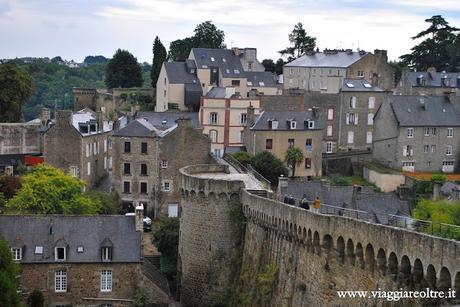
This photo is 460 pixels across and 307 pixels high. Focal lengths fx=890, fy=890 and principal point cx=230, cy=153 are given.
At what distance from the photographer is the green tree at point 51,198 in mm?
47188

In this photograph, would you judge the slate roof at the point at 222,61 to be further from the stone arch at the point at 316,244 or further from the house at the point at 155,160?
the stone arch at the point at 316,244

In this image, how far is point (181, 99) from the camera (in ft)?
259

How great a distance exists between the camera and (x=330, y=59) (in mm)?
84938

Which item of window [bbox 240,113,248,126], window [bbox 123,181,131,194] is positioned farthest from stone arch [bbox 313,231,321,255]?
window [bbox 240,113,248,126]

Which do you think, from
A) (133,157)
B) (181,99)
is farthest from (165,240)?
(181,99)

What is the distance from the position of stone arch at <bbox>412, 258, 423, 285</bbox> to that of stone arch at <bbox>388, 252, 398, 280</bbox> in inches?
44.5

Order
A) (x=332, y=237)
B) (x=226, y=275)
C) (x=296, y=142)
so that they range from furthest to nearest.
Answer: (x=296, y=142), (x=226, y=275), (x=332, y=237)

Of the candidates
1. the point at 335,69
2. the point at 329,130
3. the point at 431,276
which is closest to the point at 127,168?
the point at 329,130

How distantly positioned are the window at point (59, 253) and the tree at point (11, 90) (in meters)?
39.1

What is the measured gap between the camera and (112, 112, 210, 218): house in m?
56.6

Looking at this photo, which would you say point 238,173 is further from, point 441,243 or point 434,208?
point 441,243

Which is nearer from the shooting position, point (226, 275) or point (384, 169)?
point (226, 275)

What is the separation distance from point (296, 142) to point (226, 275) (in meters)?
24.5

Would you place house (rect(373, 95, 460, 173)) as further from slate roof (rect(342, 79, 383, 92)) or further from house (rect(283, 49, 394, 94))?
house (rect(283, 49, 394, 94))
